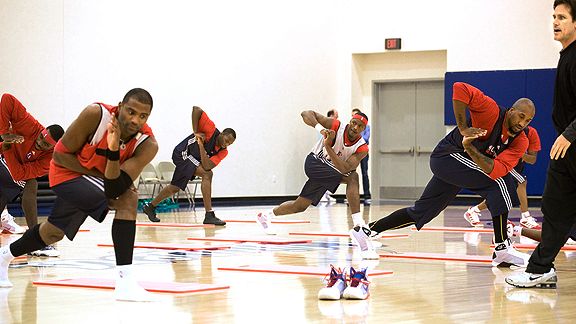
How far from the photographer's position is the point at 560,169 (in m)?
6.34

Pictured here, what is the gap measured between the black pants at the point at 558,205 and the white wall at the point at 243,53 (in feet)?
37.6

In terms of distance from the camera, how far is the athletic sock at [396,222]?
27.2 feet

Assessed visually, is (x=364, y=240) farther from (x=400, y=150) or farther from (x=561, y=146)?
(x=400, y=150)

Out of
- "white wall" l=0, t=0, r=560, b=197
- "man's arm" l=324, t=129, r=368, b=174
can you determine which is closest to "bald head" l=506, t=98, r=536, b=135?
"man's arm" l=324, t=129, r=368, b=174

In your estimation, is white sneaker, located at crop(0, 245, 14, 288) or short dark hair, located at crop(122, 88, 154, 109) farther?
white sneaker, located at crop(0, 245, 14, 288)

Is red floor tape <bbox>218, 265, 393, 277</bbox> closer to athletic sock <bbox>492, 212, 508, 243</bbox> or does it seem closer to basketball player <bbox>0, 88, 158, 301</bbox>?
athletic sock <bbox>492, 212, 508, 243</bbox>

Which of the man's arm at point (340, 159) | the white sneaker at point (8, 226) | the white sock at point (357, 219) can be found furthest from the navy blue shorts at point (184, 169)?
the white sock at point (357, 219)

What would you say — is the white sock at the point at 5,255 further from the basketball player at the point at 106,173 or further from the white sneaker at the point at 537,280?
the white sneaker at the point at 537,280

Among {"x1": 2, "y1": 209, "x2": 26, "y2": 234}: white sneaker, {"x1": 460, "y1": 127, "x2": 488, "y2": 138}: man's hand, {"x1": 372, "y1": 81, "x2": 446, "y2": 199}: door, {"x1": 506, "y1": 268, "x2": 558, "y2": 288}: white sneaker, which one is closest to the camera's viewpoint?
{"x1": 506, "y1": 268, "x2": 558, "y2": 288}: white sneaker

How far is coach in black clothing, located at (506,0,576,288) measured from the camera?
614 cm

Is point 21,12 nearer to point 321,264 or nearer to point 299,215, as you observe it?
point 299,215

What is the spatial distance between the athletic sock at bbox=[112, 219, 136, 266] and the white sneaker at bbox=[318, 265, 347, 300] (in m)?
1.19

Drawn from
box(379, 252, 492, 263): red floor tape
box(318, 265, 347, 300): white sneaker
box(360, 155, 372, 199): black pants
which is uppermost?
box(318, 265, 347, 300): white sneaker

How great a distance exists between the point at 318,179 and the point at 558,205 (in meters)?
4.36
